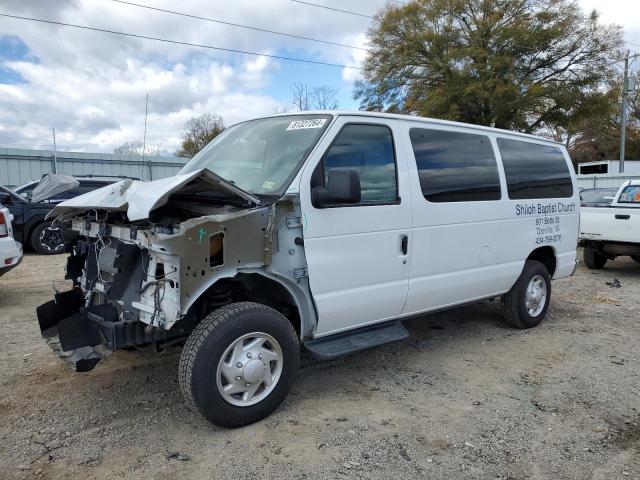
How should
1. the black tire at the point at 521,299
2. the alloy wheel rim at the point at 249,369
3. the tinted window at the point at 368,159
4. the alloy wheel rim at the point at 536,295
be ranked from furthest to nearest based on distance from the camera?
the alloy wheel rim at the point at 536,295 → the black tire at the point at 521,299 → the tinted window at the point at 368,159 → the alloy wheel rim at the point at 249,369

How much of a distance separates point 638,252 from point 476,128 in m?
5.85

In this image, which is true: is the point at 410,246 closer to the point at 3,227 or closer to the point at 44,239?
the point at 3,227

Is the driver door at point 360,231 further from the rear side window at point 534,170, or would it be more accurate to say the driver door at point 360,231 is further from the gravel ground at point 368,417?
the rear side window at point 534,170

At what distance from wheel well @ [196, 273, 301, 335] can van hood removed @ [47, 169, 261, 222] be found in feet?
1.98

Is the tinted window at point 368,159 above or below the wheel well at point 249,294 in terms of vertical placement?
above

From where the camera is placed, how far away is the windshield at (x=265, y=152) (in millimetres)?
→ 3773

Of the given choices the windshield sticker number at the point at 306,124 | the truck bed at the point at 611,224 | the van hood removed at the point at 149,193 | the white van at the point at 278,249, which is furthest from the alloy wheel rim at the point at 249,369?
the truck bed at the point at 611,224

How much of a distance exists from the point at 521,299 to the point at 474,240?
127 cm

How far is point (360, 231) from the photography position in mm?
3938

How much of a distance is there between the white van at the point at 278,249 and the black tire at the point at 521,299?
0.75m

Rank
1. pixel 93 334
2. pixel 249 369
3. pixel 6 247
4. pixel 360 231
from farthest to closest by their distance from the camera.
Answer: pixel 6 247 < pixel 360 231 < pixel 93 334 < pixel 249 369

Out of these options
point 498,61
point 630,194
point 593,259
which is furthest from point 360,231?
point 498,61

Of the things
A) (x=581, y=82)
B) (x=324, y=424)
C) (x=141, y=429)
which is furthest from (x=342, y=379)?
(x=581, y=82)

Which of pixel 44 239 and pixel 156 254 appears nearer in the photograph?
pixel 156 254
